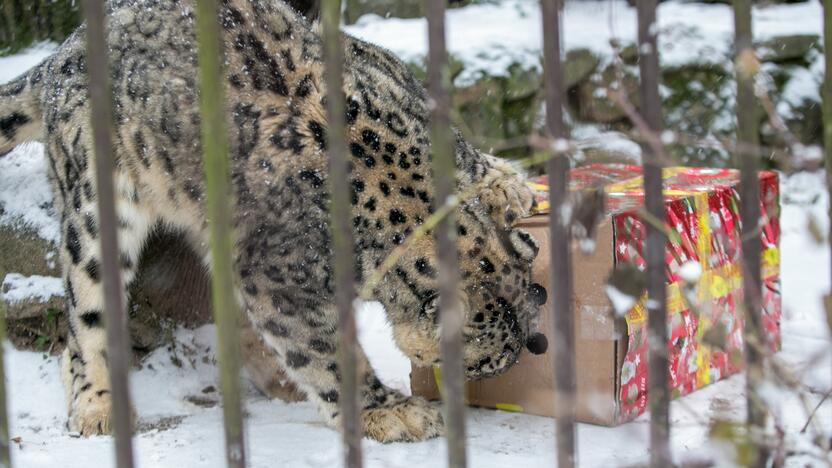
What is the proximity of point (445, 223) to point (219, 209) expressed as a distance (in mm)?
374

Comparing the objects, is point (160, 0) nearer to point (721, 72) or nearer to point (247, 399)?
point (247, 399)

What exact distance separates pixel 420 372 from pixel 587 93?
3.65m

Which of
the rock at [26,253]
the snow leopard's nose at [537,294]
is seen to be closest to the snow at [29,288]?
the rock at [26,253]

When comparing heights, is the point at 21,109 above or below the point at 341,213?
above

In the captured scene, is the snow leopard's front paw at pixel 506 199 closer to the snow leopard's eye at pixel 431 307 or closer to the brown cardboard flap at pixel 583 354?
the brown cardboard flap at pixel 583 354

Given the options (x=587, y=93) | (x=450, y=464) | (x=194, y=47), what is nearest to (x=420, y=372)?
(x=194, y=47)

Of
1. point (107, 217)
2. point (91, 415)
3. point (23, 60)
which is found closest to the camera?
point (107, 217)

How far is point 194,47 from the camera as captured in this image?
12.1 feet

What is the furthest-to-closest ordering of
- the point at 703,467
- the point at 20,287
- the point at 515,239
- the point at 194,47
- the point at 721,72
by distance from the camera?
the point at 721,72 → the point at 20,287 → the point at 194,47 → the point at 515,239 → the point at 703,467

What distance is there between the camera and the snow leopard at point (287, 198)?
343 cm

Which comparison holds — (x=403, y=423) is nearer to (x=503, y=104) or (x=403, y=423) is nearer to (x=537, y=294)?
(x=537, y=294)

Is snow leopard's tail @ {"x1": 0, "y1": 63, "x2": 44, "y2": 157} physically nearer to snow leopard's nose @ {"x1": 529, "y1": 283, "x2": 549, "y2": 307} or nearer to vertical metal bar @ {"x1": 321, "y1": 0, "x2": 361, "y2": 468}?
snow leopard's nose @ {"x1": 529, "y1": 283, "x2": 549, "y2": 307}

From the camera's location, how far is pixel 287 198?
349cm

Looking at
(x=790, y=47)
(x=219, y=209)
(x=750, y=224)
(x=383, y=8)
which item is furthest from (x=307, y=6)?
(x=750, y=224)
